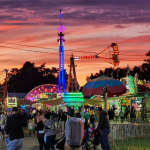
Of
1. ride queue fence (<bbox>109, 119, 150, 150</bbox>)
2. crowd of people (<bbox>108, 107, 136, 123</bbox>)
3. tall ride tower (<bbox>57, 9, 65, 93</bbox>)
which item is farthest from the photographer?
tall ride tower (<bbox>57, 9, 65, 93</bbox>)

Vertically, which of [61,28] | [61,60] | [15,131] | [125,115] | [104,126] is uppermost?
[61,28]

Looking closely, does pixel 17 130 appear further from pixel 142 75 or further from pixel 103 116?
pixel 142 75

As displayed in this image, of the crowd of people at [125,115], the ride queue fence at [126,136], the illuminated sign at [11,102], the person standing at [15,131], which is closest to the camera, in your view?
the person standing at [15,131]

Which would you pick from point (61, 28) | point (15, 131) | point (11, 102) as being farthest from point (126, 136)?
point (61, 28)

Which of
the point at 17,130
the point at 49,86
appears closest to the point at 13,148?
the point at 17,130

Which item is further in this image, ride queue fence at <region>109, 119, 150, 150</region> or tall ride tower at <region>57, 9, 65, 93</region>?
tall ride tower at <region>57, 9, 65, 93</region>

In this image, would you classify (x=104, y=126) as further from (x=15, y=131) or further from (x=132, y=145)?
(x=132, y=145)

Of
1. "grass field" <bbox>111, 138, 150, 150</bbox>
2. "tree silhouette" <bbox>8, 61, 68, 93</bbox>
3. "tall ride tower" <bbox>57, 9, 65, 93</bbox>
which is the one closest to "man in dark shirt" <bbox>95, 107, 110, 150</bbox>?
"grass field" <bbox>111, 138, 150, 150</bbox>

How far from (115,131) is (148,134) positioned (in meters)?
1.87

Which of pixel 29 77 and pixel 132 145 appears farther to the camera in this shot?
pixel 29 77

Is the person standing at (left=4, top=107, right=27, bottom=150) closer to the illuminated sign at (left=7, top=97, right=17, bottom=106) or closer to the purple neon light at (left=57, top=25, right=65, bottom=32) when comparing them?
the illuminated sign at (left=7, top=97, right=17, bottom=106)

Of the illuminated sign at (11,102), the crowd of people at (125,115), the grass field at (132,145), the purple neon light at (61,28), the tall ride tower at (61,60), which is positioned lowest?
the grass field at (132,145)

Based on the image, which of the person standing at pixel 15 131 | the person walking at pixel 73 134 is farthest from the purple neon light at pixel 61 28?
the person walking at pixel 73 134

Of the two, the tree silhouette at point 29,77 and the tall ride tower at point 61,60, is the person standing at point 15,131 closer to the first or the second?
the tall ride tower at point 61,60
